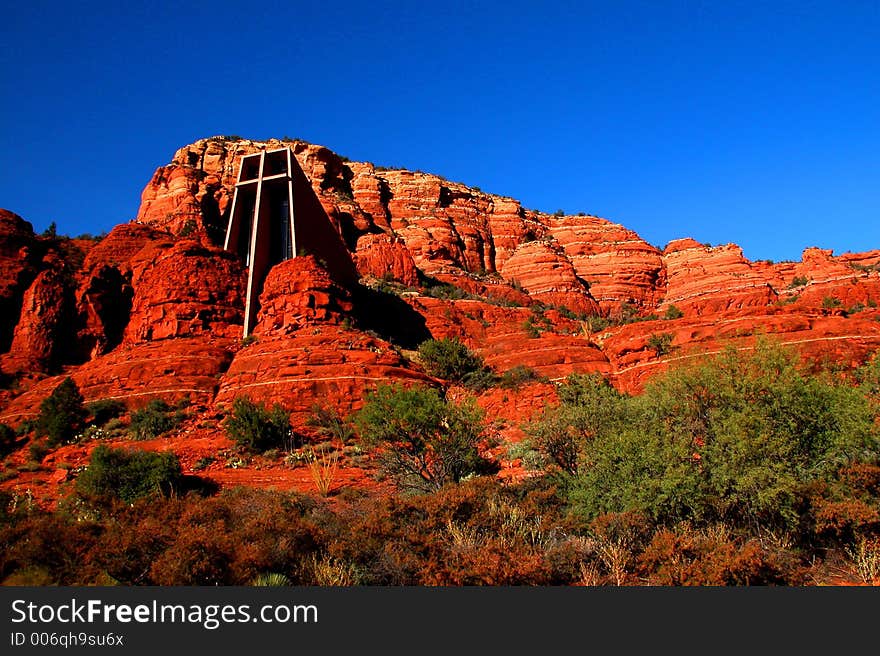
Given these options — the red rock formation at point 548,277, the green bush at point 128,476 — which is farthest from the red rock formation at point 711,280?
the green bush at point 128,476

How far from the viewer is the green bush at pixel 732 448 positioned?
10.1 meters

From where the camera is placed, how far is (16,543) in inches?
309

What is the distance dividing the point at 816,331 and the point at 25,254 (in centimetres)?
3810

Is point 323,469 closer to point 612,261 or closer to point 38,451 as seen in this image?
point 38,451

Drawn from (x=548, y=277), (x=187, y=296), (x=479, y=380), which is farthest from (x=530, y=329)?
(x=548, y=277)

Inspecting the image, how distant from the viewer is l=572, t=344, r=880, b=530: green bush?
10.1 meters

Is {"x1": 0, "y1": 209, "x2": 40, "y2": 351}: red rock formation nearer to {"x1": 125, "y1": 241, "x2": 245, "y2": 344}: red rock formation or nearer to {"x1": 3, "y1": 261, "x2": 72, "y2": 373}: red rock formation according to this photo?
{"x1": 3, "y1": 261, "x2": 72, "y2": 373}: red rock formation

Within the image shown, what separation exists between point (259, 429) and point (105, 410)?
7452 millimetres

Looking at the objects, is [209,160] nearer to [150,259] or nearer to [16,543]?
[150,259]

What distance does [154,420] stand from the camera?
836 inches

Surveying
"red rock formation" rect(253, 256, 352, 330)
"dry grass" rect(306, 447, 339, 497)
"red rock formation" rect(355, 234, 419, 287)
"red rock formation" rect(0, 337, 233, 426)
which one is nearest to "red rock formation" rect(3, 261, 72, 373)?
"red rock formation" rect(0, 337, 233, 426)

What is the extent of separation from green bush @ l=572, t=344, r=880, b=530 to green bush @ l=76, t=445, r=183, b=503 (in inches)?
394

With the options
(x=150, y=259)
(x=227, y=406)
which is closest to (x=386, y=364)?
(x=227, y=406)

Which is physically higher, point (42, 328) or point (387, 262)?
point (387, 262)
